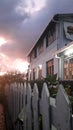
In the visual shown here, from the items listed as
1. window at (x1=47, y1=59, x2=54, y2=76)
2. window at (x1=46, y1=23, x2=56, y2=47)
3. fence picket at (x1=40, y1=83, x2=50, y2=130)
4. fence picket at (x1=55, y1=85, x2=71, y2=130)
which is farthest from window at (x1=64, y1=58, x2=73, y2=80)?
fence picket at (x1=55, y1=85, x2=71, y2=130)

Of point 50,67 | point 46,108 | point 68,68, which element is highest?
point 50,67

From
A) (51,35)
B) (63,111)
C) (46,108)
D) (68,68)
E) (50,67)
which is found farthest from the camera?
(50,67)

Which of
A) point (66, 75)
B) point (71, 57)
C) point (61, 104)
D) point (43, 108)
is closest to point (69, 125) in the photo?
point (61, 104)

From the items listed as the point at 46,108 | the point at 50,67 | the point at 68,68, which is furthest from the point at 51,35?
the point at 46,108

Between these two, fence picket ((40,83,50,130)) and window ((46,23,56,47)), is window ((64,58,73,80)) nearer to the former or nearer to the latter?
window ((46,23,56,47))

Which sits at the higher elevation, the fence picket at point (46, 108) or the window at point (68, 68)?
the window at point (68, 68)

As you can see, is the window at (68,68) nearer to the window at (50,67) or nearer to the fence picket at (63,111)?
the window at (50,67)

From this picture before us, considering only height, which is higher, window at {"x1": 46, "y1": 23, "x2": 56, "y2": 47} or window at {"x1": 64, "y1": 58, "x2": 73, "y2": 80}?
window at {"x1": 46, "y1": 23, "x2": 56, "y2": 47}

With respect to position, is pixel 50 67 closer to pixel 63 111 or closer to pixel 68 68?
pixel 68 68

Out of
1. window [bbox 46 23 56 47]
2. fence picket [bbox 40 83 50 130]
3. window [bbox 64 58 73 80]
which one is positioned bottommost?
fence picket [bbox 40 83 50 130]

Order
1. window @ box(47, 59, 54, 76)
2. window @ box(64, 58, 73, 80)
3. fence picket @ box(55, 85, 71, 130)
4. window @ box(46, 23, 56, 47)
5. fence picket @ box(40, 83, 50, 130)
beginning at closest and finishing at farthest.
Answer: fence picket @ box(55, 85, 71, 130) < fence picket @ box(40, 83, 50, 130) < window @ box(64, 58, 73, 80) < window @ box(46, 23, 56, 47) < window @ box(47, 59, 54, 76)

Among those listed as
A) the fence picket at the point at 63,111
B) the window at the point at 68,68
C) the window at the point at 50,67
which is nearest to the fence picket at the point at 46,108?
the fence picket at the point at 63,111

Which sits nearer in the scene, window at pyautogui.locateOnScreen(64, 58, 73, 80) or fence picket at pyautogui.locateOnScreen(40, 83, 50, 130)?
fence picket at pyautogui.locateOnScreen(40, 83, 50, 130)

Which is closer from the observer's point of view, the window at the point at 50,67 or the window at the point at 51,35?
the window at the point at 51,35
